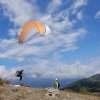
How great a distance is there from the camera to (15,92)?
1881cm

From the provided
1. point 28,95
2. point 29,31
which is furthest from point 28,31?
point 28,95

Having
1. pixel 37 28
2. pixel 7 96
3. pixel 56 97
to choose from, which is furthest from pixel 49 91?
pixel 37 28

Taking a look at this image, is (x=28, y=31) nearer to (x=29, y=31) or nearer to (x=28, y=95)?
(x=29, y=31)

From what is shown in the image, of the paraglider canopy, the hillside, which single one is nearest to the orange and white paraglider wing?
the paraglider canopy

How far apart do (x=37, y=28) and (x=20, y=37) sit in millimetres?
2698

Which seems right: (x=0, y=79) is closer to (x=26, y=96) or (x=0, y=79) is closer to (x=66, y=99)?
(x=26, y=96)

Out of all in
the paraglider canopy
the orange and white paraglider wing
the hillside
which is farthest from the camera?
the orange and white paraglider wing

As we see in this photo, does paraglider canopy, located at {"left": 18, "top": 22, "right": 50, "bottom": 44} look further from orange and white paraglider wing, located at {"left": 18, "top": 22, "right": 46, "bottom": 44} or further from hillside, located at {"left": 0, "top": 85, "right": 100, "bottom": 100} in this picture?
hillside, located at {"left": 0, "top": 85, "right": 100, "bottom": 100}

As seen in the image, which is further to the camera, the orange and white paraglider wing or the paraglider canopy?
the orange and white paraglider wing

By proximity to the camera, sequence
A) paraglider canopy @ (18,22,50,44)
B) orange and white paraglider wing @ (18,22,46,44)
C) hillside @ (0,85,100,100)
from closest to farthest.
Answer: hillside @ (0,85,100,100) < paraglider canopy @ (18,22,50,44) < orange and white paraglider wing @ (18,22,46,44)

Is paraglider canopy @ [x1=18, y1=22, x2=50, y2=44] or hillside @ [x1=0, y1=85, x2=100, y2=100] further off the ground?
paraglider canopy @ [x1=18, y1=22, x2=50, y2=44]

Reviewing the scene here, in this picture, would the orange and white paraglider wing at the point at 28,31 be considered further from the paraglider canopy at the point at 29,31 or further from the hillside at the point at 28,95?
the hillside at the point at 28,95

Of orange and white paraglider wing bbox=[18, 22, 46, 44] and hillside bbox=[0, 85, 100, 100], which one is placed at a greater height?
orange and white paraglider wing bbox=[18, 22, 46, 44]

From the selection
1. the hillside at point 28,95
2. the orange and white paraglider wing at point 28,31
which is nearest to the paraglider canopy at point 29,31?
the orange and white paraglider wing at point 28,31
